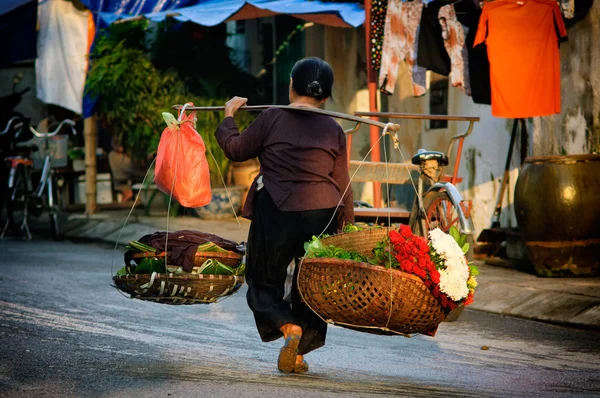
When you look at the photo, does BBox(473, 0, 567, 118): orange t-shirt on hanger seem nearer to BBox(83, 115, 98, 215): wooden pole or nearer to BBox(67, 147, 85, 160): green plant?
BBox(83, 115, 98, 215): wooden pole

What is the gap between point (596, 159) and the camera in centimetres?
1041

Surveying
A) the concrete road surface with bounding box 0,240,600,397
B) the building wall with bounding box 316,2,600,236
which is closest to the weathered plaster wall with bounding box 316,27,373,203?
the building wall with bounding box 316,2,600,236

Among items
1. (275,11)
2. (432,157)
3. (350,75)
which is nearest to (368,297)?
(432,157)

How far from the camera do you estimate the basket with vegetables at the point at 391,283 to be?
5.08 m

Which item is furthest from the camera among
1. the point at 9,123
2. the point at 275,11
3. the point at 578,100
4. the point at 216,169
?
the point at 216,169

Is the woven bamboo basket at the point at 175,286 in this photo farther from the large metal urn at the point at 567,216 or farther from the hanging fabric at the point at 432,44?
the hanging fabric at the point at 432,44

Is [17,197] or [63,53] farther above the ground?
[63,53]

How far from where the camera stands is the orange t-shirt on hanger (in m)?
10.6

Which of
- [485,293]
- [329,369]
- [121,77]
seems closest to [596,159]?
[485,293]

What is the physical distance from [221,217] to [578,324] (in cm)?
914

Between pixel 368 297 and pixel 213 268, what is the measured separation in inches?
51.1

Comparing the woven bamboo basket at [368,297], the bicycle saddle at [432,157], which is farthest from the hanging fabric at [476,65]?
the woven bamboo basket at [368,297]

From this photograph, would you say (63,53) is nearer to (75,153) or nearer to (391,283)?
(75,153)

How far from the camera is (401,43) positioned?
38.9ft
